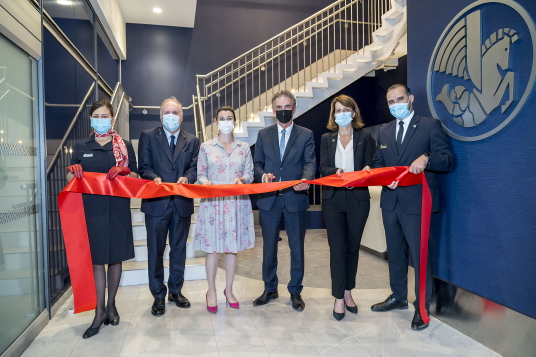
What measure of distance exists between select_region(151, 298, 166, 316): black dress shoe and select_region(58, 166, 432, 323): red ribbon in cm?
51

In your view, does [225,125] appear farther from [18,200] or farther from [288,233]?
[18,200]

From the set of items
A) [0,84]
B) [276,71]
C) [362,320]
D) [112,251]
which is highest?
[276,71]

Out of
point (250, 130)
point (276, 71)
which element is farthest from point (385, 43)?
point (250, 130)

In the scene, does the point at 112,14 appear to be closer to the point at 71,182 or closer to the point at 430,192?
the point at 71,182

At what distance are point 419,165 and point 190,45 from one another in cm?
689

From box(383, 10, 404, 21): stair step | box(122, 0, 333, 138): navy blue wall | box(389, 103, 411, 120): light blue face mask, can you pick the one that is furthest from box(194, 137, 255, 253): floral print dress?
box(122, 0, 333, 138): navy blue wall

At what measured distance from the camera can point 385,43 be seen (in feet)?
22.2

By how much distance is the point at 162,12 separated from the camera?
7293 millimetres

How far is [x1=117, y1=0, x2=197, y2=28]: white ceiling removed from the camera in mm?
6840

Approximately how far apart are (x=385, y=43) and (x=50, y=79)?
5.69 m

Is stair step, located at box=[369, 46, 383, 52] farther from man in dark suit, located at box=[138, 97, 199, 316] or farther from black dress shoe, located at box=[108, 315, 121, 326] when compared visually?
black dress shoe, located at box=[108, 315, 121, 326]

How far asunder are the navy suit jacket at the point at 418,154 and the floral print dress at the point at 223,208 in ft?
3.78

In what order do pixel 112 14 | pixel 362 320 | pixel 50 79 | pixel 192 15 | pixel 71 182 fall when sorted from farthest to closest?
pixel 192 15 → pixel 112 14 → pixel 50 79 → pixel 362 320 → pixel 71 182

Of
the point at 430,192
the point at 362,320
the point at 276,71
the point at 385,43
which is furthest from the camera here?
the point at 276,71
